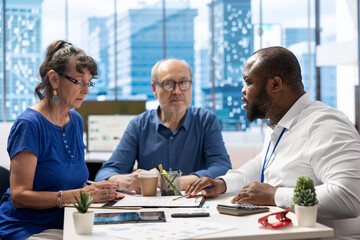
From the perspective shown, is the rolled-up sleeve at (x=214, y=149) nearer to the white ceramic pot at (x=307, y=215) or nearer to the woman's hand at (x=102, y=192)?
the woman's hand at (x=102, y=192)

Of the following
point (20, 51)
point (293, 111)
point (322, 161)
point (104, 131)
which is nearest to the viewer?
point (322, 161)

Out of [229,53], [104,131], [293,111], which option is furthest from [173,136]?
[229,53]

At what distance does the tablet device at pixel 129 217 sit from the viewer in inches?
60.1

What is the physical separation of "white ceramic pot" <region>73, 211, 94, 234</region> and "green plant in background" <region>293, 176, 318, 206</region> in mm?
664

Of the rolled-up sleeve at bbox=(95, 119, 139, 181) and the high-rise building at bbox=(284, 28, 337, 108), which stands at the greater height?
the high-rise building at bbox=(284, 28, 337, 108)

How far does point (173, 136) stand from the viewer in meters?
2.79

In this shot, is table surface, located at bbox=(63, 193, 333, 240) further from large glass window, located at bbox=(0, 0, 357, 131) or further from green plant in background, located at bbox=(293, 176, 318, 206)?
large glass window, located at bbox=(0, 0, 357, 131)

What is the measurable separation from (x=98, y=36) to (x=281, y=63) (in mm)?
8073

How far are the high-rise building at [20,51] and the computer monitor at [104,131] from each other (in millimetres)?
5226

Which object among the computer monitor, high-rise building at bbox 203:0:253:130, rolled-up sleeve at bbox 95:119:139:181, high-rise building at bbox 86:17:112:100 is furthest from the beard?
high-rise building at bbox 86:17:112:100

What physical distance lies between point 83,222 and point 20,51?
843cm

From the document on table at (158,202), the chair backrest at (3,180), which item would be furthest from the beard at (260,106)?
the chair backrest at (3,180)

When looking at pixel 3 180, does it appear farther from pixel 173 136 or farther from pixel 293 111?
pixel 293 111

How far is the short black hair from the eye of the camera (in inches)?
77.7
